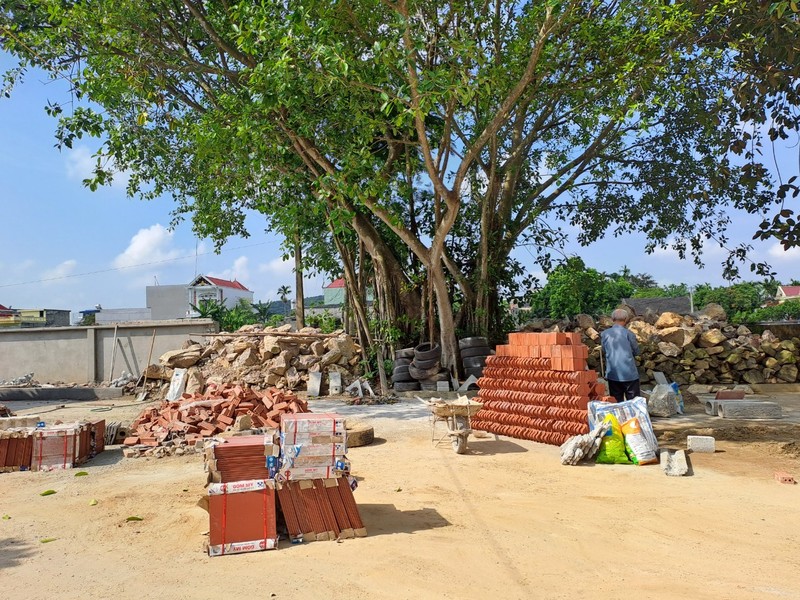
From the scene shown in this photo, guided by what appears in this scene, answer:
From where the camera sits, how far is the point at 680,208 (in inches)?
612

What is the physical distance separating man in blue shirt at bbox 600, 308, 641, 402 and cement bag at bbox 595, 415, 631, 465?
46.1 inches

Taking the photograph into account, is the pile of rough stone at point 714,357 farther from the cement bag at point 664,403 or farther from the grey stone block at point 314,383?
the grey stone block at point 314,383

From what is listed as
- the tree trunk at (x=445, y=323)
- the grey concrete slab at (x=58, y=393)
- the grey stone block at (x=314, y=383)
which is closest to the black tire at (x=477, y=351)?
the tree trunk at (x=445, y=323)

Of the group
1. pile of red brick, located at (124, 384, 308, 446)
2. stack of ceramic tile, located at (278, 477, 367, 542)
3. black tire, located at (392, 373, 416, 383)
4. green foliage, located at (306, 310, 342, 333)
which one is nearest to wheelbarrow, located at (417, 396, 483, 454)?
pile of red brick, located at (124, 384, 308, 446)

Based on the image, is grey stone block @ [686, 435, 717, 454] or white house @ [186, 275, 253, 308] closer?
grey stone block @ [686, 435, 717, 454]

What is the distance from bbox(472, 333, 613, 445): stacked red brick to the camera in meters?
7.82

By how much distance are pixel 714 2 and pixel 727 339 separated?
7.93m

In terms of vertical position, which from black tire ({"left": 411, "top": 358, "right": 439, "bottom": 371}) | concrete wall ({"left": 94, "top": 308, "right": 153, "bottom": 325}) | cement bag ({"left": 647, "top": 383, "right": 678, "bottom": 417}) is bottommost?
cement bag ({"left": 647, "top": 383, "right": 678, "bottom": 417})

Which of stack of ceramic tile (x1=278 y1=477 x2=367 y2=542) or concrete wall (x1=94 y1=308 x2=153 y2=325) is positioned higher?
concrete wall (x1=94 y1=308 x2=153 y2=325)

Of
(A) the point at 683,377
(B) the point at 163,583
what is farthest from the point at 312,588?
(A) the point at 683,377

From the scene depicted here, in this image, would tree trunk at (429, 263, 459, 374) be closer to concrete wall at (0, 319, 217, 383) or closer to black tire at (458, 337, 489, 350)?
black tire at (458, 337, 489, 350)

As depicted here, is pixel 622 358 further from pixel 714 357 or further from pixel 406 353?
pixel 714 357

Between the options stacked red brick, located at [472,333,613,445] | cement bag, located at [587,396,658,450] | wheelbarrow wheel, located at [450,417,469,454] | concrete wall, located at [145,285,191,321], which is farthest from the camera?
concrete wall, located at [145,285,191,321]

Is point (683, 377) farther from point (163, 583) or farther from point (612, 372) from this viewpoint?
point (163, 583)
